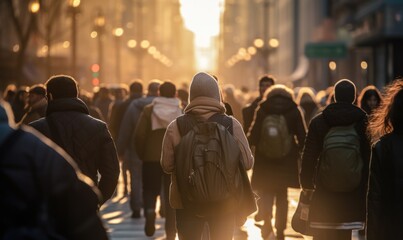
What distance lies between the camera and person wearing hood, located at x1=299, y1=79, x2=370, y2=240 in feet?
33.2

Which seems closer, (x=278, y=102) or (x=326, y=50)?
(x=278, y=102)

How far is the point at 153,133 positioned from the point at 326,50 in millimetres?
39168

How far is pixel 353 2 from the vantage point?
6550cm

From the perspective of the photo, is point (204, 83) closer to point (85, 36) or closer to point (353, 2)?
point (353, 2)

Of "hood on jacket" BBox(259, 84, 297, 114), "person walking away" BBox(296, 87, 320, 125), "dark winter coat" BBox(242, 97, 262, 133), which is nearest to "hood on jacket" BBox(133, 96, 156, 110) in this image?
"dark winter coat" BBox(242, 97, 262, 133)

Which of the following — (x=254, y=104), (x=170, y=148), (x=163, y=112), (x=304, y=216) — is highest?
(x=170, y=148)

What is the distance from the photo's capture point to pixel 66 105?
8609 mm

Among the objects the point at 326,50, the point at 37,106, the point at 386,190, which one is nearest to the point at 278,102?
the point at 37,106

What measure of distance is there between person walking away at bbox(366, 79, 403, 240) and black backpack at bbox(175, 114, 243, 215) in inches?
59.0

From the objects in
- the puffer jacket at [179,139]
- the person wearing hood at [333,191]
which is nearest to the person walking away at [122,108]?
the person wearing hood at [333,191]

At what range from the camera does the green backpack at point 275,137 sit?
13.4 metres

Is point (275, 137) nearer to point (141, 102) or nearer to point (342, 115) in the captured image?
point (342, 115)

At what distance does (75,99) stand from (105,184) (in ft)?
2.23

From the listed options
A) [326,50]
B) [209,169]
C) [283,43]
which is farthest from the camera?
[283,43]
